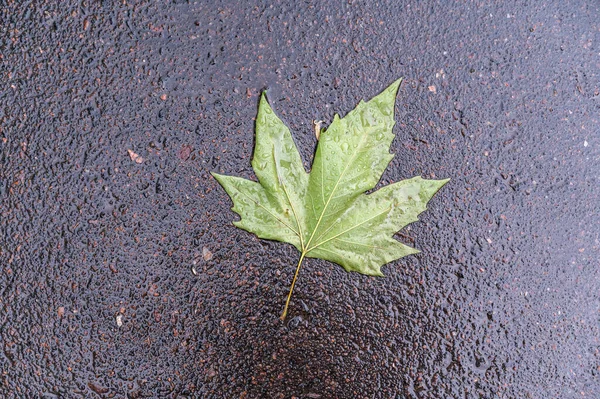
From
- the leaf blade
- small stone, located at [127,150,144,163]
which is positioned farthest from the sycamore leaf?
small stone, located at [127,150,144,163]

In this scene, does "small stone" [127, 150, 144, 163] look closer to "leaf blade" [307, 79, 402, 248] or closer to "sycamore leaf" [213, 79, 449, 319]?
"sycamore leaf" [213, 79, 449, 319]

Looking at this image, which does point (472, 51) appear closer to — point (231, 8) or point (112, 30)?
point (231, 8)

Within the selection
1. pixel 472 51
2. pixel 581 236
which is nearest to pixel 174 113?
pixel 472 51

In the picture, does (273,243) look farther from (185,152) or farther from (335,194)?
(185,152)

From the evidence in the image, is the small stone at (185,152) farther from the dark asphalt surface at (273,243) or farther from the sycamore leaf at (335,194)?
the sycamore leaf at (335,194)

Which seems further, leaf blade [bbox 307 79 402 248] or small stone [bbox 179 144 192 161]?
small stone [bbox 179 144 192 161]

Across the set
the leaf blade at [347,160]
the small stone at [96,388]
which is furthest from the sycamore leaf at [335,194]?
the small stone at [96,388]

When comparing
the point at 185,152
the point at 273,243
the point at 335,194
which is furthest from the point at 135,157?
the point at 335,194
